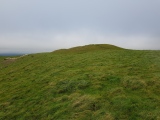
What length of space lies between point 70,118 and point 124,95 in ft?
17.2

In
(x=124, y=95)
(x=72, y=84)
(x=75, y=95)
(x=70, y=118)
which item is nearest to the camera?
(x=70, y=118)

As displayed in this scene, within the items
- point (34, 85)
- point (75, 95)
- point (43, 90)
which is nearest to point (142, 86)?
point (75, 95)

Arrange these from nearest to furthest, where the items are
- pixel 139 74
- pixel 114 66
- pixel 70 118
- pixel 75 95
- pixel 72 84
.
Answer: pixel 70 118 → pixel 75 95 → pixel 72 84 → pixel 139 74 → pixel 114 66

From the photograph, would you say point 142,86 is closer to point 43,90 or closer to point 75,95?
point 75,95

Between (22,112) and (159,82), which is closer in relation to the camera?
(22,112)

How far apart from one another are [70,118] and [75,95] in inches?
152

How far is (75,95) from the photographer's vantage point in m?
17.8

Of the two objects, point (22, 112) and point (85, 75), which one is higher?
point (85, 75)

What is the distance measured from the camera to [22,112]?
16906mm

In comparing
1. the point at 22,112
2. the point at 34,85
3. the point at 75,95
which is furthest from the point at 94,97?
the point at 34,85

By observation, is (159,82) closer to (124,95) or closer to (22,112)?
(124,95)

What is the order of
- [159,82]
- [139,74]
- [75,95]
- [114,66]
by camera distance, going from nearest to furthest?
[75,95] → [159,82] → [139,74] → [114,66]

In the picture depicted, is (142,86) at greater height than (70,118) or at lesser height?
greater

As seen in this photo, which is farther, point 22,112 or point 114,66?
point 114,66
